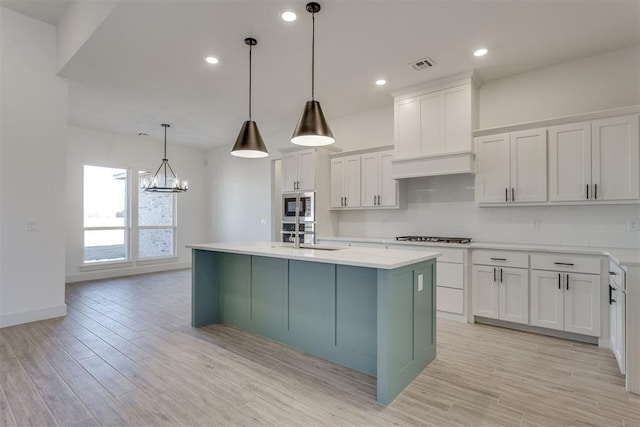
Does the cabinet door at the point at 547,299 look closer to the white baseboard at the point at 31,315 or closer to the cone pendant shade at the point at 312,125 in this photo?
the cone pendant shade at the point at 312,125

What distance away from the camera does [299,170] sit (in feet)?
18.0

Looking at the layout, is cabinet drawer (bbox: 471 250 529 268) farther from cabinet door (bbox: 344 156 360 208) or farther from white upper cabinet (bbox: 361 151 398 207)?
cabinet door (bbox: 344 156 360 208)

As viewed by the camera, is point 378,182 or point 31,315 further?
point 378,182

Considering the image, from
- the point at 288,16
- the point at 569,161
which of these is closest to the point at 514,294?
the point at 569,161

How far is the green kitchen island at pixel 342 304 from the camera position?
7.40 ft

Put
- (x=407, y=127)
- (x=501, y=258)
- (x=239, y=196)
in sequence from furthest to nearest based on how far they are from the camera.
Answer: (x=239, y=196) → (x=407, y=127) → (x=501, y=258)

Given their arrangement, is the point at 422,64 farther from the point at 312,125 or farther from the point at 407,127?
the point at 312,125

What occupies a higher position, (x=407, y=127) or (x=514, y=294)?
(x=407, y=127)

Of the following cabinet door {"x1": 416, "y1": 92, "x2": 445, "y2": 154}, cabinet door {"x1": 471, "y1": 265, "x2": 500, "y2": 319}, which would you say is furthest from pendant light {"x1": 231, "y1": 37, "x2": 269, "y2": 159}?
cabinet door {"x1": 471, "y1": 265, "x2": 500, "y2": 319}

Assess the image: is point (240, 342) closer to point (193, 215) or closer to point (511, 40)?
point (511, 40)

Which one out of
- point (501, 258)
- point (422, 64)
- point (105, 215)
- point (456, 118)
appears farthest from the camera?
point (105, 215)

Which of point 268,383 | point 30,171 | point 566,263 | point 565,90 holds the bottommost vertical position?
point 268,383

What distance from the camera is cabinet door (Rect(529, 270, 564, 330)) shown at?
10.9 ft

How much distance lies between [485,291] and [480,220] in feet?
3.19
